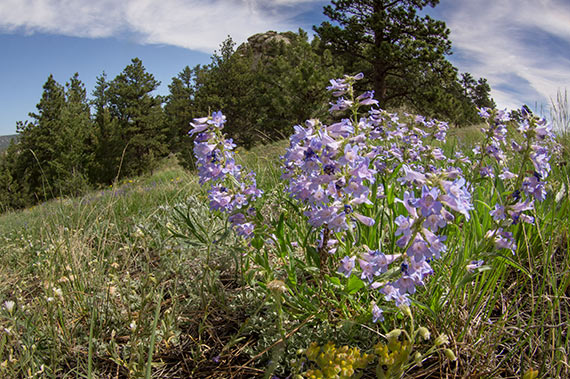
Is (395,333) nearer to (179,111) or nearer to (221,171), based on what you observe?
(221,171)

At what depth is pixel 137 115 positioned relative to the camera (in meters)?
36.2

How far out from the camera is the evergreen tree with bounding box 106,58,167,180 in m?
35.0

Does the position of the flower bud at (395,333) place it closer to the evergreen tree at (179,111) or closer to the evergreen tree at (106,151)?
the evergreen tree at (179,111)

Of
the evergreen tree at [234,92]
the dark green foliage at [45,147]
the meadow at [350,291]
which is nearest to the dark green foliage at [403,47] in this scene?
the evergreen tree at [234,92]

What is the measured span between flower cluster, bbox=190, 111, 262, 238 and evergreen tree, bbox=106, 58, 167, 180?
34554 millimetres

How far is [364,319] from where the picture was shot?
1532 millimetres

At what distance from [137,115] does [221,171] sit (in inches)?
1492

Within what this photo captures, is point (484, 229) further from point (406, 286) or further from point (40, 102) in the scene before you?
point (40, 102)

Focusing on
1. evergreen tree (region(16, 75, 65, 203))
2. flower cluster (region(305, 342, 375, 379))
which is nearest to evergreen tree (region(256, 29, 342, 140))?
flower cluster (region(305, 342, 375, 379))

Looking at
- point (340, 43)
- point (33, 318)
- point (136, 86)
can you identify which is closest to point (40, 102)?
point (136, 86)

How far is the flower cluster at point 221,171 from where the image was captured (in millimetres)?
1795

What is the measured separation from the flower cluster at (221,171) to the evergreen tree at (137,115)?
3455cm

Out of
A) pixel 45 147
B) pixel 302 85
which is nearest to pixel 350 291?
pixel 302 85

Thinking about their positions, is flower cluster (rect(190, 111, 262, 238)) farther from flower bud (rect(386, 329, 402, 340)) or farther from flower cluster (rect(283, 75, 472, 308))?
flower bud (rect(386, 329, 402, 340))
